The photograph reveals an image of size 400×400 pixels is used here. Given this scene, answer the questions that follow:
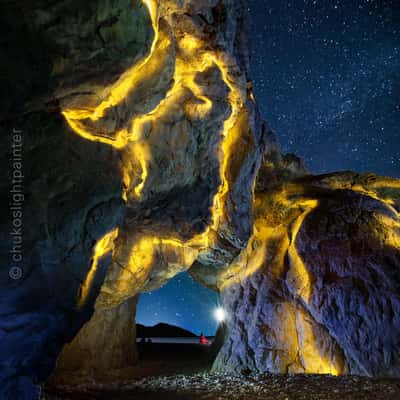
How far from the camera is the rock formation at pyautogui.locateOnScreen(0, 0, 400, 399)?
4.14 metres

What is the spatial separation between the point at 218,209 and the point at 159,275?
2.21 m

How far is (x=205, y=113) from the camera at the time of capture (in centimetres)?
743

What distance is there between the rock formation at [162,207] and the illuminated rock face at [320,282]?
0.12 feet

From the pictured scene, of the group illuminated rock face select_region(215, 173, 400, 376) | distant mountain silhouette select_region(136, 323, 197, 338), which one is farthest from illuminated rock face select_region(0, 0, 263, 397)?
distant mountain silhouette select_region(136, 323, 197, 338)

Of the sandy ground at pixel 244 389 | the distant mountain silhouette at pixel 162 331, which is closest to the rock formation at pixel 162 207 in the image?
the sandy ground at pixel 244 389

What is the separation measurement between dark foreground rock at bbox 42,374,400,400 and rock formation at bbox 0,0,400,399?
1.67 meters

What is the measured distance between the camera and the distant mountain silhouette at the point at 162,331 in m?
27.4

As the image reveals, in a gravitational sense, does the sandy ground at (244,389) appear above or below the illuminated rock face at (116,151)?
below

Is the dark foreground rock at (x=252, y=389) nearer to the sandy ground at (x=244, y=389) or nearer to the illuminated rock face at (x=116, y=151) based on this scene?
the sandy ground at (x=244, y=389)

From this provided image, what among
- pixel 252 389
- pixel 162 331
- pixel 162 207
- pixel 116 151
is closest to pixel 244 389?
pixel 252 389

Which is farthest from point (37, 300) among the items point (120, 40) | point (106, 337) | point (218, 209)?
point (106, 337)

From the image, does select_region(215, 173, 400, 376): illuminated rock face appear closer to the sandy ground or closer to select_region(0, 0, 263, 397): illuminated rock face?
the sandy ground

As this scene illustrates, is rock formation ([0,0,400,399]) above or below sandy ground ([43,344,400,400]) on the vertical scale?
above

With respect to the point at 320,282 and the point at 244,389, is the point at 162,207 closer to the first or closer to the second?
the point at 244,389
